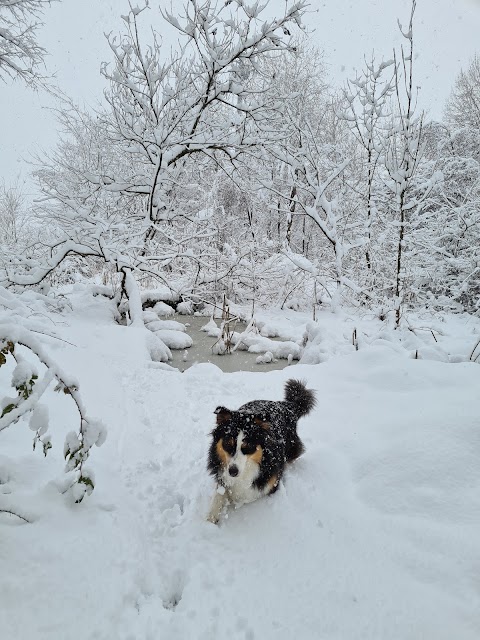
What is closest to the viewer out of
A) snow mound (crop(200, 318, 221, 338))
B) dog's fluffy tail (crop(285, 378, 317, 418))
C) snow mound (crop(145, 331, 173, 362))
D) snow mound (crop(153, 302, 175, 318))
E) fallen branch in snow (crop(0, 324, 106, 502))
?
fallen branch in snow (crop(0, 324, 106, 502))

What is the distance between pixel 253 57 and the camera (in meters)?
8.31

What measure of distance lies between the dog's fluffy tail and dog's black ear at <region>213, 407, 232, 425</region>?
1.10 meters

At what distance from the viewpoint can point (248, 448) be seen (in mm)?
2547

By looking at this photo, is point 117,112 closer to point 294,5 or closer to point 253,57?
point 253,57

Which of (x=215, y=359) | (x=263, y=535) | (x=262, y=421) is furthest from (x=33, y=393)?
(x=215, y=359)

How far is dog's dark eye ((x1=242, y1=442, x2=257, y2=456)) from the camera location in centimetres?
254

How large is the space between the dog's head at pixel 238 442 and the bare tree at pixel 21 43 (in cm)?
708

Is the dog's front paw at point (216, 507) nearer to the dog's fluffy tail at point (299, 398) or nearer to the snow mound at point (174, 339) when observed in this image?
the dog's fluffy tail at point (299, 398)

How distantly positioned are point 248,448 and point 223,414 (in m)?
0.33

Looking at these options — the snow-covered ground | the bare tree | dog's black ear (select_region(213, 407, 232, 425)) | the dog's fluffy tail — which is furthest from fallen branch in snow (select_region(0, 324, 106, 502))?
the bare tree

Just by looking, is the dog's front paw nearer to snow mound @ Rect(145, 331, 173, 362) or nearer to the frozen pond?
the frozen pond

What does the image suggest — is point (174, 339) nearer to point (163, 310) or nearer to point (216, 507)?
point (163, 310)

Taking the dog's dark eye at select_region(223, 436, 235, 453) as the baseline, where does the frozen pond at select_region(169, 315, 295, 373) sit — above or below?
below

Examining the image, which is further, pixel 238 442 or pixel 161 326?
pixel 161 326
